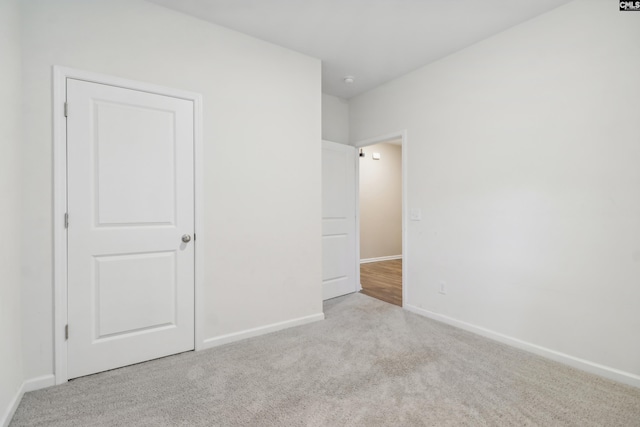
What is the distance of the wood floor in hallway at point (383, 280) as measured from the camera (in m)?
4.19

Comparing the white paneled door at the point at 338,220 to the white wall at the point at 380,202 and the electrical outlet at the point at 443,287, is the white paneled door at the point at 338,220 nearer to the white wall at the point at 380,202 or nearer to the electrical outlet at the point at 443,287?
the electrical outlet at the point at 443,287

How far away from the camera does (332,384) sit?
6.69ft

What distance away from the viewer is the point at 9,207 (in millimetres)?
1735

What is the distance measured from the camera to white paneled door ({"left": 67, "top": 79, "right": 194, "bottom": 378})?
211 centimetres

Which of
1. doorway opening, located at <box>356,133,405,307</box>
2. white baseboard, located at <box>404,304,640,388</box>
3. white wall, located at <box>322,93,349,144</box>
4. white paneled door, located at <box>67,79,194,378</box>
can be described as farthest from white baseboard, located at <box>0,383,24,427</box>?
doorway opening, located at <box>356,133,405,307</box>

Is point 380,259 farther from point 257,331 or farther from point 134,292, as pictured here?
point 134,292

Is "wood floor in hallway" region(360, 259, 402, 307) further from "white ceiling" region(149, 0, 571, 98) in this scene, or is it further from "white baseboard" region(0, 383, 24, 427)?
"white baseboard" region(0, 383, 24, 427)

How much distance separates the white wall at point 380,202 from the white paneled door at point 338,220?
225 cm

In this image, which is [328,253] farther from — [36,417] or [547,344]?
[36,417]

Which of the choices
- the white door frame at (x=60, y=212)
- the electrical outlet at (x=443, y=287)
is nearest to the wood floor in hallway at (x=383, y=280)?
the electrical outlet at (x=443, y=287)

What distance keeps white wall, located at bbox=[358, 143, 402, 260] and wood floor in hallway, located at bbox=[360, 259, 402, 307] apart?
0.39 metres

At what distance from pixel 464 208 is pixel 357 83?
2051mm

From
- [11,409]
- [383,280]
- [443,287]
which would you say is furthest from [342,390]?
[383,280]

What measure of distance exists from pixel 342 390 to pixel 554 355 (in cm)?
175
